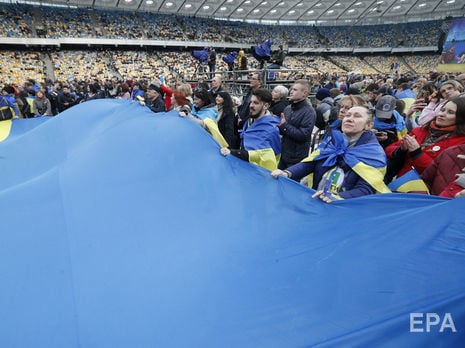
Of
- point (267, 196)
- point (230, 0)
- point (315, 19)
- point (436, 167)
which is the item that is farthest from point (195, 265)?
point (315, 19)

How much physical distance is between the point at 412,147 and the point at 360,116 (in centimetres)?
50

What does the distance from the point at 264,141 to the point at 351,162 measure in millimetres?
1166

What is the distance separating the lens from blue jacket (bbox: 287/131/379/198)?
2049mm

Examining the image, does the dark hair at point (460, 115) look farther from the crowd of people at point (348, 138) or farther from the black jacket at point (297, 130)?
the black jacket at point (297, 130)

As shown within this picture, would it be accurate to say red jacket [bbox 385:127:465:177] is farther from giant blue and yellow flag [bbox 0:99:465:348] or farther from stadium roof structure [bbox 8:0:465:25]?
stadium roof structure [bbox 8:0:465:25]

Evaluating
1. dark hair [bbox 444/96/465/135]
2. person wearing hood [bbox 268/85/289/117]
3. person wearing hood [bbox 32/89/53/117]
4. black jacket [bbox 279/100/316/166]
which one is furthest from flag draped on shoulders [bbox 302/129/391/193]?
Answer: person wearing hood [bbox 32/89/53/117]

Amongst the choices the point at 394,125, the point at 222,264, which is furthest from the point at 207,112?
the point at 222,264

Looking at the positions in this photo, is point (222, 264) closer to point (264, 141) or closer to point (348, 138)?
point (348, 138)

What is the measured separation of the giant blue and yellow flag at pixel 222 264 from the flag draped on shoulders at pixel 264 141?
0.65 meters

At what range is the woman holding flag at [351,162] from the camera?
2064 mm

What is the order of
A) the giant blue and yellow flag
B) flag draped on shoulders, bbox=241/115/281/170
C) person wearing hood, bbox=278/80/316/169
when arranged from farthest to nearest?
person wearing hood, bbox=278/80/316/169 < flag draped on shoulders, bbox=241/115/281/170 < the giant blue and yellow flag

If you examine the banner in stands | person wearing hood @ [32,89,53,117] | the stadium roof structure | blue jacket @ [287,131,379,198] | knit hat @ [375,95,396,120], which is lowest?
blue jacket @ [287,131,379,198]

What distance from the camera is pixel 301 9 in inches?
1399

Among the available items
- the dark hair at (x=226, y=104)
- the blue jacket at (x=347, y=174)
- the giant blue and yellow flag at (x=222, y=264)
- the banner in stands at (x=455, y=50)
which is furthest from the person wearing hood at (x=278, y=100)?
the banner in stands at (x=455, y=50)
